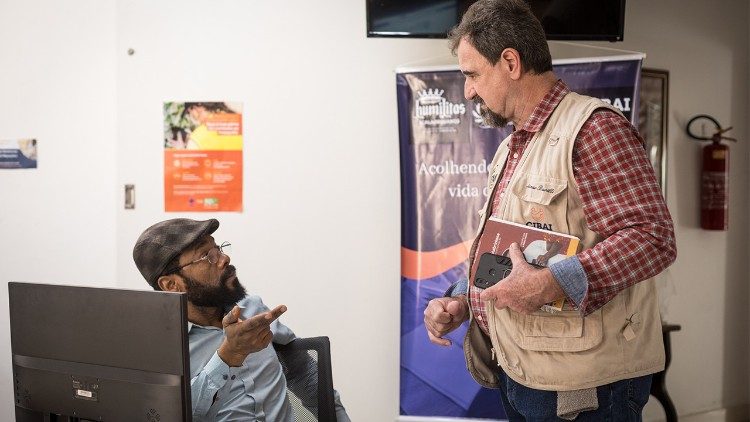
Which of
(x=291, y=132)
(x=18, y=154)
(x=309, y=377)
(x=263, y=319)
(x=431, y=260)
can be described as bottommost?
(x=309, y=377)

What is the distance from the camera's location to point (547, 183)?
4.86ft

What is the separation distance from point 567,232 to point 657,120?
94.8 inches

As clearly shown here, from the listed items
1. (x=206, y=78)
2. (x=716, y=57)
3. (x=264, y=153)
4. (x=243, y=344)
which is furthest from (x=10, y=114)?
(x=716, y=57)

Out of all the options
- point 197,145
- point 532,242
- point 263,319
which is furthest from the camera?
point 197,145

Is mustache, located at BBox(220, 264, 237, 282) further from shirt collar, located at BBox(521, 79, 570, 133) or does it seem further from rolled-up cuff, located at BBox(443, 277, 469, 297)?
shirt collar, located at BBox(521, 79, 570, 133)

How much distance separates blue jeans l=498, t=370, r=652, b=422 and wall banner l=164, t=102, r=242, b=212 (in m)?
2.12

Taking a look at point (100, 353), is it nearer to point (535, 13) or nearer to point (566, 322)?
point (566, 322)

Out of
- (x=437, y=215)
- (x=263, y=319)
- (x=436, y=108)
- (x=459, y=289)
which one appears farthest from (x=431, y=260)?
(x=263, y=319)

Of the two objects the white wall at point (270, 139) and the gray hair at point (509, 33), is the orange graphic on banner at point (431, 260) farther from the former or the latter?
the gray hair at point (509, 33)

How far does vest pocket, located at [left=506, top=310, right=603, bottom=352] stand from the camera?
1.44 m

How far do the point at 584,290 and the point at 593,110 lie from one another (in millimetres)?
388

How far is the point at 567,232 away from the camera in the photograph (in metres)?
1.48

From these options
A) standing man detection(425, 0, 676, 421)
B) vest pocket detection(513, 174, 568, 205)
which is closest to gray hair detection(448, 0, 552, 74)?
standing man detection(425, 0, 676, 421)

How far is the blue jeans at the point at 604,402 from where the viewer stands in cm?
147
